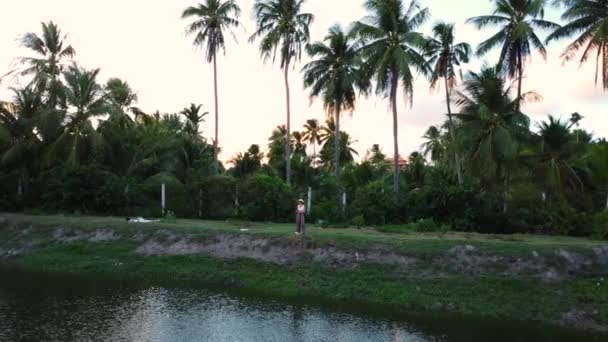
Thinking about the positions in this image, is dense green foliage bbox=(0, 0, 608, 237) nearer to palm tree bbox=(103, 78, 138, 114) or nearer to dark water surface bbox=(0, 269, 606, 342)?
palm tree bbox=(103, 78, 138, 114)

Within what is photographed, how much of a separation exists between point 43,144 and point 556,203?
27.2 metres

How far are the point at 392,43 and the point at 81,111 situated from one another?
18.0 meters

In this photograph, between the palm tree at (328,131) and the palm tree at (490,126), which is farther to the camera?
the palm tree at (328,131)

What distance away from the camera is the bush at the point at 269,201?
90.1 ft

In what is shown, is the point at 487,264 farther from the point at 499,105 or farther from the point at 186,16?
the point at 186,16

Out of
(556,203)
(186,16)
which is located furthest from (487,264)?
(186,16)

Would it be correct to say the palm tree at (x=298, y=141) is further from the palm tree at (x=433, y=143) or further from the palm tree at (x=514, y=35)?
the palm tree at (x=514, y=35)

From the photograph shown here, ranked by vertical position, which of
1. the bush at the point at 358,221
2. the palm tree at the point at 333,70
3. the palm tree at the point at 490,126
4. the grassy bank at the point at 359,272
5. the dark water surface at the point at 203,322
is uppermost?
the palm tree at the point at 333,70

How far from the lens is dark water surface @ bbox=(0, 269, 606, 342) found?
38.4 feet

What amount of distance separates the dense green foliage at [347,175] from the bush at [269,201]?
0.05m

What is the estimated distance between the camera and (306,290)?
16.7m

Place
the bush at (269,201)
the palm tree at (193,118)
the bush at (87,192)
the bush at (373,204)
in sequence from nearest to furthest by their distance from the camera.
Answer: the bush at (373,204), the bush at (269,201), the bush at (87,192), the palm tree at (193,118)

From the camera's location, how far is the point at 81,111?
107 feet

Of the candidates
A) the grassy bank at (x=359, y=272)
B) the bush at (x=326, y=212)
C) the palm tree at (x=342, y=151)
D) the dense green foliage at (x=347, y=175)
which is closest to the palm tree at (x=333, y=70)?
the dense green foliage at (x=347, y=175)
